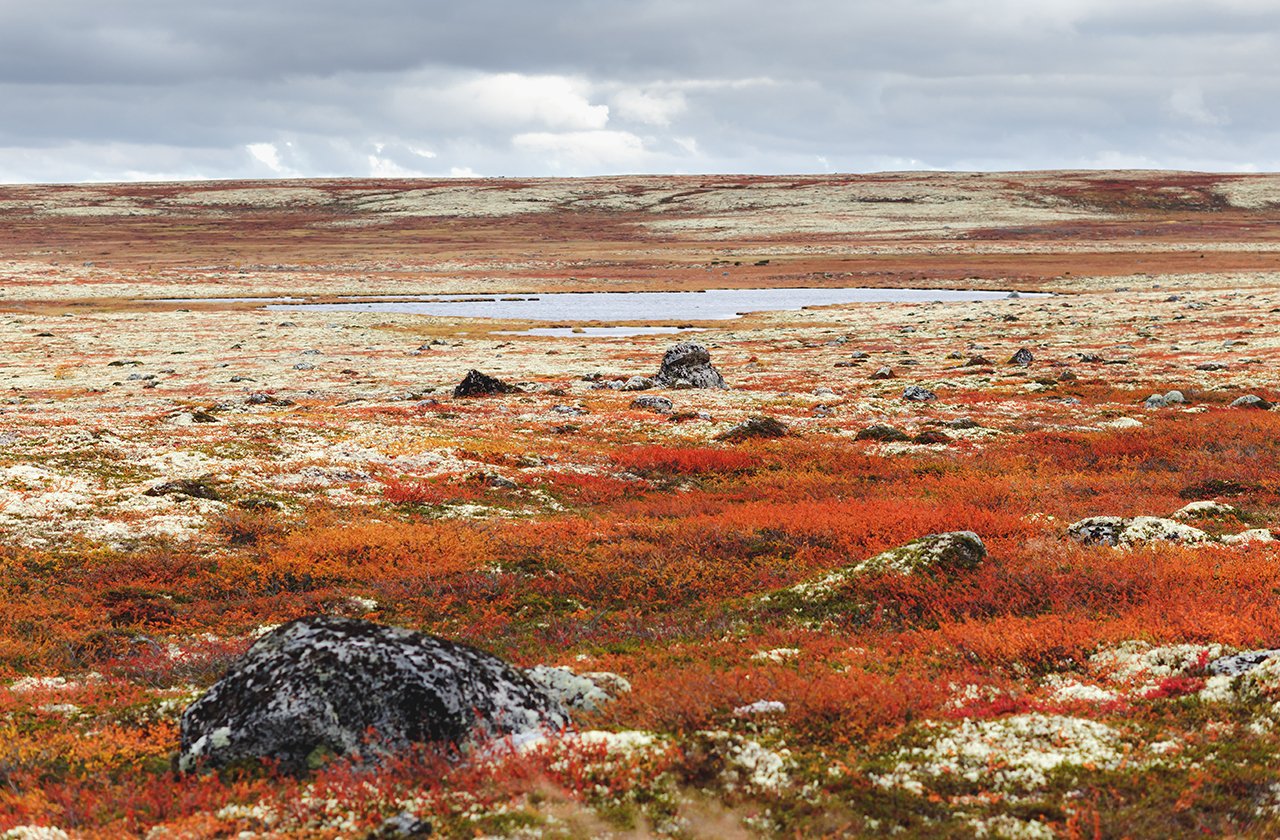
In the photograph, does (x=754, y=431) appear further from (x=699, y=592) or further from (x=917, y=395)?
(x=699, y=592)

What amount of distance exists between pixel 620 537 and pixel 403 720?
11416 mm

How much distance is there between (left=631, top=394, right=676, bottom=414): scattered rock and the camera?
4353 cm

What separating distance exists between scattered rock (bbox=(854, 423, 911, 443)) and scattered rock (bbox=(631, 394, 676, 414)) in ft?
36.2

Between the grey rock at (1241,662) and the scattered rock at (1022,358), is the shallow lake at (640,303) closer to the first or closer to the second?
the scattered rock at (1022,358)

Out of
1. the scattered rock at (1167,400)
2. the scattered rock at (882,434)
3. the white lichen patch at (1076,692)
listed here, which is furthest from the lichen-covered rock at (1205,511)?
the scattered rock at (1167,400)

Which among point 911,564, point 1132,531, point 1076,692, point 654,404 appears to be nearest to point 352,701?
point 1076,692

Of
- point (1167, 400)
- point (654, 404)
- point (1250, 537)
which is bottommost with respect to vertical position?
point (654, 404)

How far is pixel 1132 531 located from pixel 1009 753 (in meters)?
11.2

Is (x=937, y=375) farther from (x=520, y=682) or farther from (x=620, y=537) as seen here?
(x=520, y=682)

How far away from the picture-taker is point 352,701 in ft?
33.2

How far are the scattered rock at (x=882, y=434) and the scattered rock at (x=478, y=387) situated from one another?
2246cm

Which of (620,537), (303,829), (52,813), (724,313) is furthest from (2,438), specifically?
(724,313)

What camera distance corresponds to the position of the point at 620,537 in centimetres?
2130

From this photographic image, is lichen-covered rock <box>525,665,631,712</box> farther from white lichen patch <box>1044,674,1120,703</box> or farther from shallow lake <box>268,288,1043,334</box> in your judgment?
shallow lake <box>268,288,1043,334</box>
